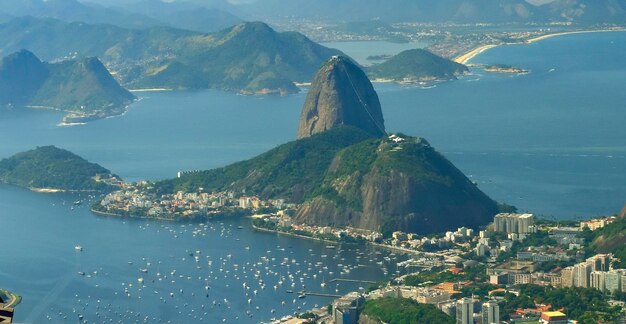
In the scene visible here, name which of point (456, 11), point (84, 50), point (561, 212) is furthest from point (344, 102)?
point (456, 11)

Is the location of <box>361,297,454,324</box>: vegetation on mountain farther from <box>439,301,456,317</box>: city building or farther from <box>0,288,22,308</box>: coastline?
<box>0,288,22,308</box>: coastline

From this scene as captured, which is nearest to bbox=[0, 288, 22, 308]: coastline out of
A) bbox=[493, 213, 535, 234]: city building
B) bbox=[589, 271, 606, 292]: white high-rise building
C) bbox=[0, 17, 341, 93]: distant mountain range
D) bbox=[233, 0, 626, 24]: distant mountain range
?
bbox=[589, 271, 606, 292]: white high-rise building

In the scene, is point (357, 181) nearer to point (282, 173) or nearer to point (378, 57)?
point (282, 173)

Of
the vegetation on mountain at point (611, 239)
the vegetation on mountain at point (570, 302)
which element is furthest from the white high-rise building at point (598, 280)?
the vegetation on mountain at point (611, 239)

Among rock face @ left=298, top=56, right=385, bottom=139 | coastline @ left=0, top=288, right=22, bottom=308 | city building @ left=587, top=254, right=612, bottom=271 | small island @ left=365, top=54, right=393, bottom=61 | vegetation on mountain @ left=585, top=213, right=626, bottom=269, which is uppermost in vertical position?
small island @ left=365, top=54, right=393, bottom=61

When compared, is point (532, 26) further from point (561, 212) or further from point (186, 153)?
point (561, 212)

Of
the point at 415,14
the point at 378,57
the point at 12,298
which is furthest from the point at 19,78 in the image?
the point at 415,14
